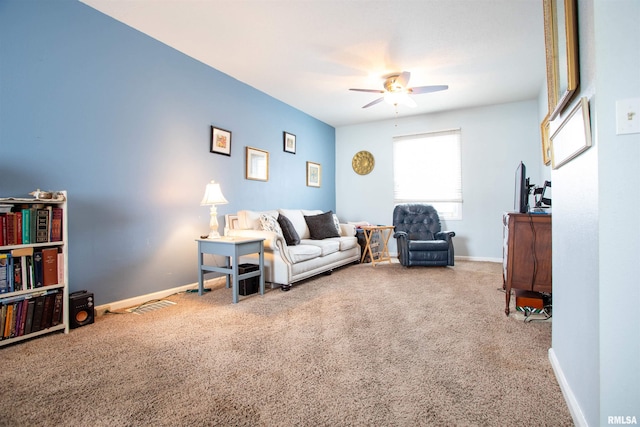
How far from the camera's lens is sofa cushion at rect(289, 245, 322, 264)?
355 centimetres

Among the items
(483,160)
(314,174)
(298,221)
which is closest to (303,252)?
(298,221)

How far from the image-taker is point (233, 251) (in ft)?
9.93

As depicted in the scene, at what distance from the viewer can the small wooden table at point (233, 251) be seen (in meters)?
3.01

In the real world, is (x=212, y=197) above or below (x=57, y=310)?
above

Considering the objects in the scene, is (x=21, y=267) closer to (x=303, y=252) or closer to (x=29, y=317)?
(x=29, y=317)

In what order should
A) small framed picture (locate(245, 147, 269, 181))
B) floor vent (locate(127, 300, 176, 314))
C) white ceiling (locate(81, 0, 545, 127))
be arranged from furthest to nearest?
1. small framed picture (locate(245, 147, 269, 181))
2. floor vent (locate(127, 300, 176, 314))
3. white ceiling (locate(81, 0, 545, 127))

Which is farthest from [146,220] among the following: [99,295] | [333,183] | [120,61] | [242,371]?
[333,183]

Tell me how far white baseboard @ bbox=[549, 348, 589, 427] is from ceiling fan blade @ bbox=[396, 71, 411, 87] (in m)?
Answer: 2.87

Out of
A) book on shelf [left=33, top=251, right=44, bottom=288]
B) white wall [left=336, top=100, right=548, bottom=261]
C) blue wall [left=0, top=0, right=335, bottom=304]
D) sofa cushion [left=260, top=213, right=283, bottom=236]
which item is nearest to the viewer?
book on shelf [left=33, top=251, right=44, bottom=288]

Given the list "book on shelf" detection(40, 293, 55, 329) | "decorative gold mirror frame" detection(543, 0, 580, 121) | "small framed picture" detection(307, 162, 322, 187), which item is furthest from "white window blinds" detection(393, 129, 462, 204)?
"book on shelf" detection(40, 293, 55, 329)

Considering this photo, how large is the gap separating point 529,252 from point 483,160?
3264mm

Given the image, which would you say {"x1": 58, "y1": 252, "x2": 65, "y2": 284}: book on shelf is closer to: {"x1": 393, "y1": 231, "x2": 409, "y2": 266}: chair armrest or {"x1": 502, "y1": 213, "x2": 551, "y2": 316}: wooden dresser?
{"x1": 502, "y1": 213, "x2": 551, "y2": 316}: wooden dresser

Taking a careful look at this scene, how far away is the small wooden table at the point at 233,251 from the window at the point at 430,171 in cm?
347

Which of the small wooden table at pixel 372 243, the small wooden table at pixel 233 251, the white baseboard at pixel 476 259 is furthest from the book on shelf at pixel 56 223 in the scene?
the white baseboard at pixel 476 259
